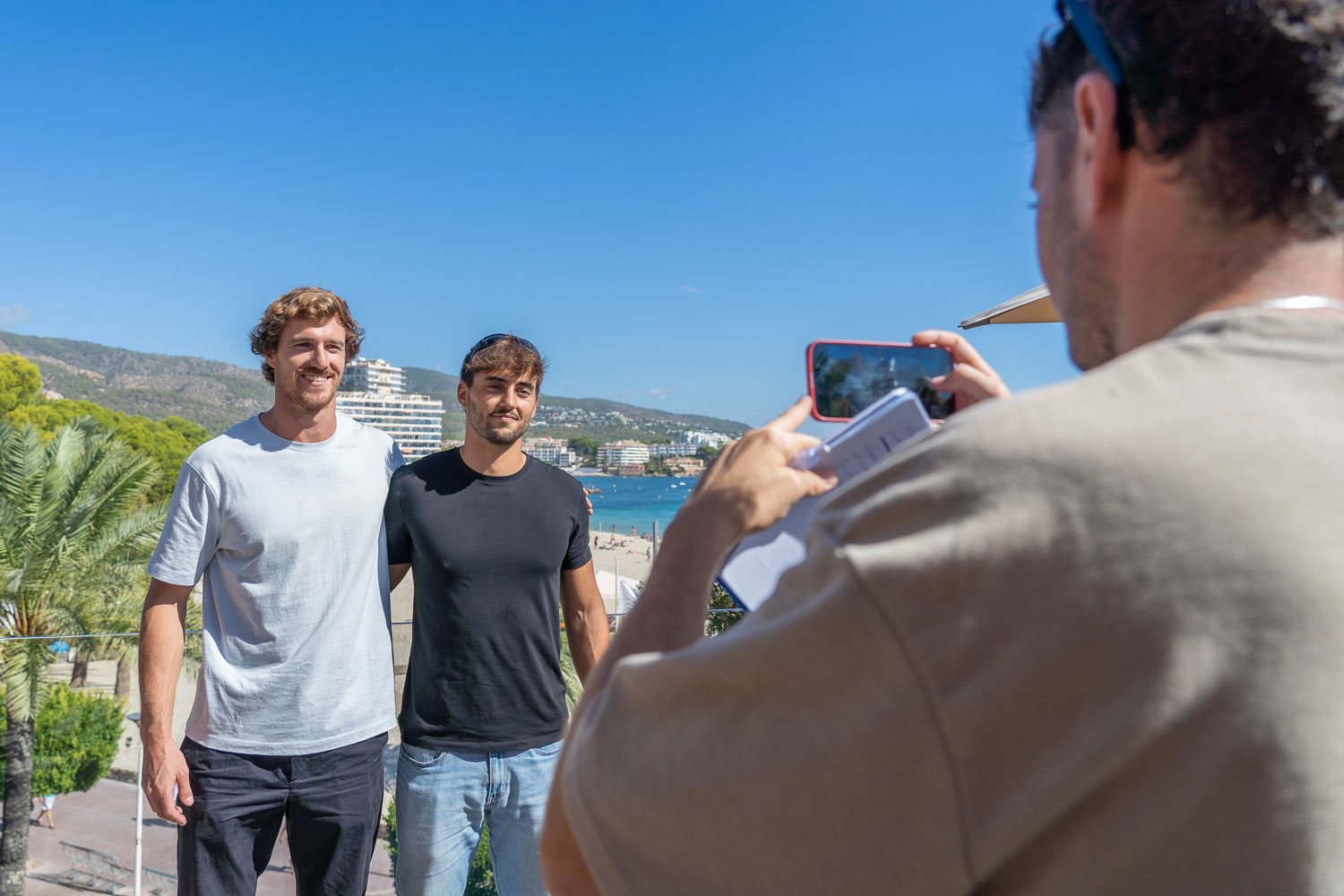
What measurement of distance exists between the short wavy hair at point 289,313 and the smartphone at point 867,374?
2.34 metres

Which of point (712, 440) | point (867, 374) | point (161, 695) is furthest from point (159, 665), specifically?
point (867, 374)

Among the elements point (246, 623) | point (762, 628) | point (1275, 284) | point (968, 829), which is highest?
point (1275, 284)

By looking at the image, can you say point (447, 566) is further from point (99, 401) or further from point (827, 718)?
point (99, 401)

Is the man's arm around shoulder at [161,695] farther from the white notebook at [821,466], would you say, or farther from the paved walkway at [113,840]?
the white notebook at [821,466]

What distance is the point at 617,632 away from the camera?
835mm

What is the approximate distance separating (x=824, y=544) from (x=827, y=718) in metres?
0.11

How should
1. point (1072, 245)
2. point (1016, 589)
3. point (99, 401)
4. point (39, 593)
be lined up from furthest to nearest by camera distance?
point (99, 401)
point (39, 593)
point (1072, 245)
point (1016, 589)

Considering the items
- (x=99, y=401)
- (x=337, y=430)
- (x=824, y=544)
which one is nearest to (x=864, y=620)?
(x=824, y=544)

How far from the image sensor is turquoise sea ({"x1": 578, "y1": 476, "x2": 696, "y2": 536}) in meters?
87.1

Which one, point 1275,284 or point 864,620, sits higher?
point 1275,284

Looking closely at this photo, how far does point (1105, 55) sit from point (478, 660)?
8.35 ft

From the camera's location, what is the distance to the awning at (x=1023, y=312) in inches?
159

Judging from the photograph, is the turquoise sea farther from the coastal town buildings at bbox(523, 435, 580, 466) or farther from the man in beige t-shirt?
the man in beige t-shirt

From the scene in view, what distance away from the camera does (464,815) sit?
9.32 ft
